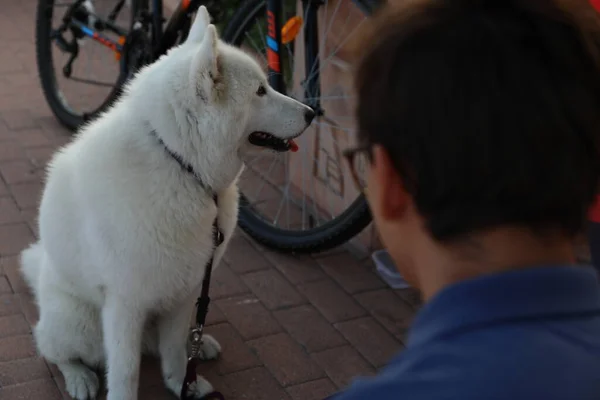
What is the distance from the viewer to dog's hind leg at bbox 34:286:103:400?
2799mm

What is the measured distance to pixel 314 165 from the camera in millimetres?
4191

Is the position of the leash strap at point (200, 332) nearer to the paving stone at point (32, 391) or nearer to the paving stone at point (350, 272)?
the paving stone at point (32, 391)

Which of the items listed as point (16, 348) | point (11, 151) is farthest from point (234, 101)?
point (11, 151)

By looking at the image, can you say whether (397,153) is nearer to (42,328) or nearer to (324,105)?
(42,328)

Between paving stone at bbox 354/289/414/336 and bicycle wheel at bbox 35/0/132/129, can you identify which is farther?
bicycle wheel at bbox 35/0/132/129

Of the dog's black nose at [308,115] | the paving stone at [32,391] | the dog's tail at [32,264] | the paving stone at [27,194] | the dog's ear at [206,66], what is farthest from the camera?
the paving stone at [27,194]

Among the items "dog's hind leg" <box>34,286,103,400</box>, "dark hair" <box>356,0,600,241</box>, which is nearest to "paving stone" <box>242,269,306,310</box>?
"dog's hind leg" <box>34,286,103,400</box>

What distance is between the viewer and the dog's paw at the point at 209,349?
10.3 feet

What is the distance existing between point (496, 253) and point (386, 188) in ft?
0.54

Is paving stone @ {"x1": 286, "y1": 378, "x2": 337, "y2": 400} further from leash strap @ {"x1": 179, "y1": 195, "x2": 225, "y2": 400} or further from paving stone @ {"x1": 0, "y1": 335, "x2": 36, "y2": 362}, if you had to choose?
paving stone @ {"x1": 0, "y1": 335, "x2": 36, "y2": 362}

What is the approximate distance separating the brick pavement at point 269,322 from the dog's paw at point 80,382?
0.08m

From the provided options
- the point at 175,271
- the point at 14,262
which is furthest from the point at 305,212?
the point at 175,271

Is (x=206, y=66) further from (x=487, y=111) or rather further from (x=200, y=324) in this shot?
(x=487, y=111)

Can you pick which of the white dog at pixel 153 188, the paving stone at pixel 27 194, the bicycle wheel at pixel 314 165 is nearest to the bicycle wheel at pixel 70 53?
the paving stone at pixel 27 194
